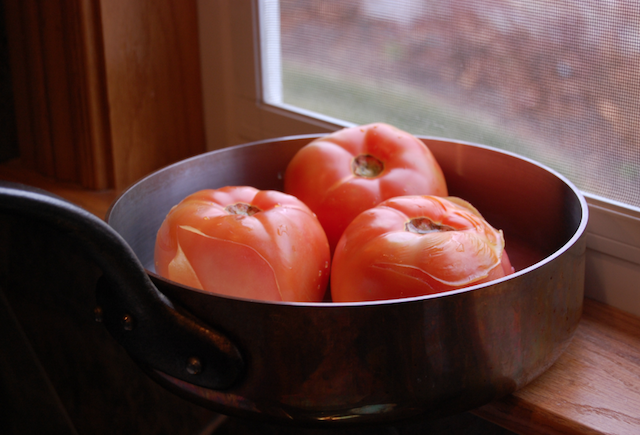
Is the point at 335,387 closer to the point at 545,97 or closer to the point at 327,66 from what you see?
the point at 545,97

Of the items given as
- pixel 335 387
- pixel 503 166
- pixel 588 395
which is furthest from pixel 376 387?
pixel 503 166

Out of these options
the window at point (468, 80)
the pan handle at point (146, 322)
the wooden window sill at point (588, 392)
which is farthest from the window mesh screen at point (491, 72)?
the pan handle at point (146, 322)

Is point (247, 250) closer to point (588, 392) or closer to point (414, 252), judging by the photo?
point (414, 252)

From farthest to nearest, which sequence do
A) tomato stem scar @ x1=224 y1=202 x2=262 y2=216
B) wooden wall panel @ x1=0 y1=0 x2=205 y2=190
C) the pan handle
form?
wooden wall panel @ x1=0 y1=0 x2=205 y2=190 → tomato stem scar @ x1=224 y1=202 x2=262 y2=216 → the pan handle

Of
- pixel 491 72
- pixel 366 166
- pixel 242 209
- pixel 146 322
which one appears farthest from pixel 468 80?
pixel 146 322

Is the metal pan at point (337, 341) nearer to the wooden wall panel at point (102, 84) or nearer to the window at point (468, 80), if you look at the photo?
the window at point (468, 80)

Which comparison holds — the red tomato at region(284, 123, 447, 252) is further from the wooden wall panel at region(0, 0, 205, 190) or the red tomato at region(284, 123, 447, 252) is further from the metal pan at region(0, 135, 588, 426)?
the wooden wall panel at region(0, 0, 205, 190)

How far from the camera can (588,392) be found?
1.33ft

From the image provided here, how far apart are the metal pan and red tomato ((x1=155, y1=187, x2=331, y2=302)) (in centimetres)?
5

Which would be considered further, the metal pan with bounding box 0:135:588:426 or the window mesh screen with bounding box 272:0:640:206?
the window mesh screen with bounding box 272:0:640:206

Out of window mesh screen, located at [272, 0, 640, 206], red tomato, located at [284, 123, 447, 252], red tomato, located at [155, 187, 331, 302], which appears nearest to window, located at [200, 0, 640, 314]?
window mesh screen, located at [272, 0, 640, 206]

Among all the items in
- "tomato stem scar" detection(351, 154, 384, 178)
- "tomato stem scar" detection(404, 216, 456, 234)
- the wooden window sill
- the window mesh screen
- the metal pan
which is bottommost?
the wooden window sill

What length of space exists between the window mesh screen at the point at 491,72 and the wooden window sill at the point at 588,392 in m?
0.13

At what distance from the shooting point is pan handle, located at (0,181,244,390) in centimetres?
31
